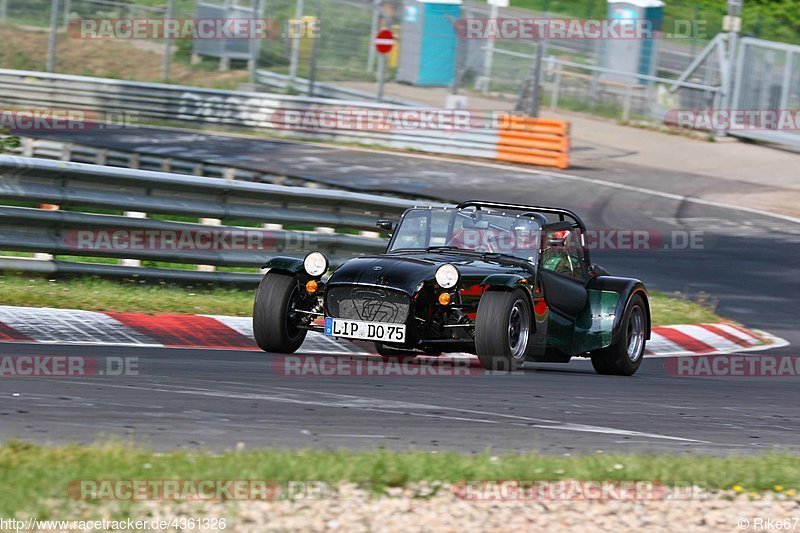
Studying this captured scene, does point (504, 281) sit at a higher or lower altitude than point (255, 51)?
lower

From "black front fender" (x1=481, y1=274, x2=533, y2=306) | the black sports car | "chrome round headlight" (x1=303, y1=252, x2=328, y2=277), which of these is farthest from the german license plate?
"black front fender" (x1=481, y1=274, x2=533, y2=306)

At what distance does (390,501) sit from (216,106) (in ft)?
85.7

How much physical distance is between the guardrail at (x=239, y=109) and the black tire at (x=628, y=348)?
57.6 ft

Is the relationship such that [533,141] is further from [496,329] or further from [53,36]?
[496,329]

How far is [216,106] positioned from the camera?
30375mm

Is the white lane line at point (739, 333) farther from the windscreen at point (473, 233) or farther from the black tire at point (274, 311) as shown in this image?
the black tire at point (274, 311)

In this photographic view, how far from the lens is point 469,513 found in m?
5.10

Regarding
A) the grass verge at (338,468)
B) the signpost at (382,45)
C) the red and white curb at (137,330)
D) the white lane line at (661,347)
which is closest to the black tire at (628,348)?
the white lane line at (661,347)

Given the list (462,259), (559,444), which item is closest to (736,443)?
(559,444)

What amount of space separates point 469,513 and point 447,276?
386 centimetres

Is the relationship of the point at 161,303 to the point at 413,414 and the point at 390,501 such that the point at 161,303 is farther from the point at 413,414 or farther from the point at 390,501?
the point at 390,501

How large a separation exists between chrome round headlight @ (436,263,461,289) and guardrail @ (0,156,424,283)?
140 inches

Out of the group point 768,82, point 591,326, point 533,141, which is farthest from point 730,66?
point 591,326

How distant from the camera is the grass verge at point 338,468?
495 centimetres
